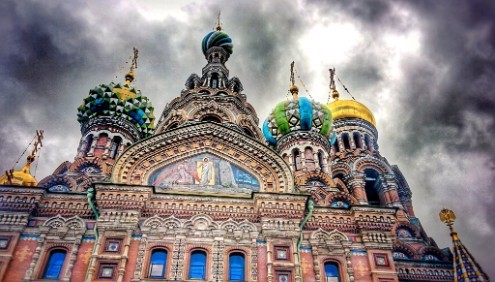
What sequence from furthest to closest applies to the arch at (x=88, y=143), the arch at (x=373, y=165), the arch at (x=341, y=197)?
the arch at (x=373, y=165), the arch at (x=88, y=143), the arch at (x=341, y=197)

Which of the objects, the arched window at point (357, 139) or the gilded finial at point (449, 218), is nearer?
the gilded finial at point (449, 218)

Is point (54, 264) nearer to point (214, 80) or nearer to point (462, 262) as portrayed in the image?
point (462, 262)

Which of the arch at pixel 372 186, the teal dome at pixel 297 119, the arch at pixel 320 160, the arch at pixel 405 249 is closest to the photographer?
the arch at pixel 405 249

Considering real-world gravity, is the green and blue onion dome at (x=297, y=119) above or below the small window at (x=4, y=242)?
above

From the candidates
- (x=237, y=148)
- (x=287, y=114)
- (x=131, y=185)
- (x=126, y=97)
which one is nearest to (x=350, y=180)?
(x=287, y=114)

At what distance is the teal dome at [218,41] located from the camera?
23297mm

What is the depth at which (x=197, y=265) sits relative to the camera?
9.16 m

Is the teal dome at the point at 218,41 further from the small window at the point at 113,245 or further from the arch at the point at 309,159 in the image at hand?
the small window at the point at 113,245

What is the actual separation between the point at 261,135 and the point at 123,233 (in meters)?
9.91

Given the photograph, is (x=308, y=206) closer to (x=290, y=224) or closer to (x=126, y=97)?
(x=290, y=224)

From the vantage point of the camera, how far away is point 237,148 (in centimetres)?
1166

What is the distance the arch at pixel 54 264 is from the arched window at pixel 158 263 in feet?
5.85

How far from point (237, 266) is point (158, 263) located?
1630 mm

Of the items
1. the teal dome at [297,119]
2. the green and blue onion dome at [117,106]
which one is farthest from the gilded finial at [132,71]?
the teal dome at [297,119]
